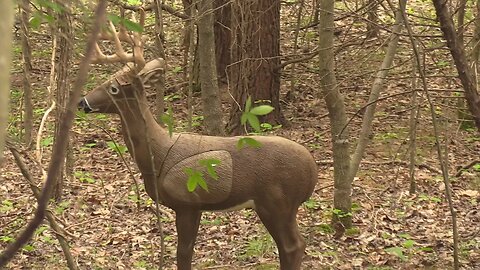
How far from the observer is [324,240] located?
6.02m

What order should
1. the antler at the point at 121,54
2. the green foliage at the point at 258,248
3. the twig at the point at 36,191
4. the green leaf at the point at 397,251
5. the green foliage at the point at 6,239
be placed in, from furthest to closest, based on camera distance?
the green foliage at the point at 258,248 → the green foliage at the point at 6,239 → the green leaf at the point at 397,251 → the antler at the point at 121,54 → the twig at the point at 36,191

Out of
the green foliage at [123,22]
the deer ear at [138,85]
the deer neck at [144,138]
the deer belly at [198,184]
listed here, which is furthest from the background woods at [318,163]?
the green foliage at [123,22]

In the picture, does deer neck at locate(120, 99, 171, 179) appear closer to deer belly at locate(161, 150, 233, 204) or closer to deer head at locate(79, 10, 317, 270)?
deer head at locate(79, 10, 317, 270)

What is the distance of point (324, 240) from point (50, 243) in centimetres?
238

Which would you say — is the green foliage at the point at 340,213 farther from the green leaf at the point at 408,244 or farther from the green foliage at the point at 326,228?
the green leaf at the point at 408,244

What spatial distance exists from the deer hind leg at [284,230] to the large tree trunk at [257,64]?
3962 mm

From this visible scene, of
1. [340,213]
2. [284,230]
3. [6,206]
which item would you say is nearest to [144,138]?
[284,230]

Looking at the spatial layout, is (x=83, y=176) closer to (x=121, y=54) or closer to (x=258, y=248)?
(x=258, y=248)

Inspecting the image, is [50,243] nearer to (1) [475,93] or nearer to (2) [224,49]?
(1) [475,93]

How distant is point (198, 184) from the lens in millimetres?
4473

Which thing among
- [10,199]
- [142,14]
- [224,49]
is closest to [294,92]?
[224,49]

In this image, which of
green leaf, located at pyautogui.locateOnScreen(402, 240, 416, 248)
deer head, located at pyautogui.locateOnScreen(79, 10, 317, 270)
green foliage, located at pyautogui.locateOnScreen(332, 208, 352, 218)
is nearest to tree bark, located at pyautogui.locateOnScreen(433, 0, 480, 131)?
deer head, located at pyautogui.locateOnScreen(79, 10, 317, 270)

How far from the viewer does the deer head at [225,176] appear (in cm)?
448

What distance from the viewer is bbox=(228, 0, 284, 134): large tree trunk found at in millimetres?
8703
